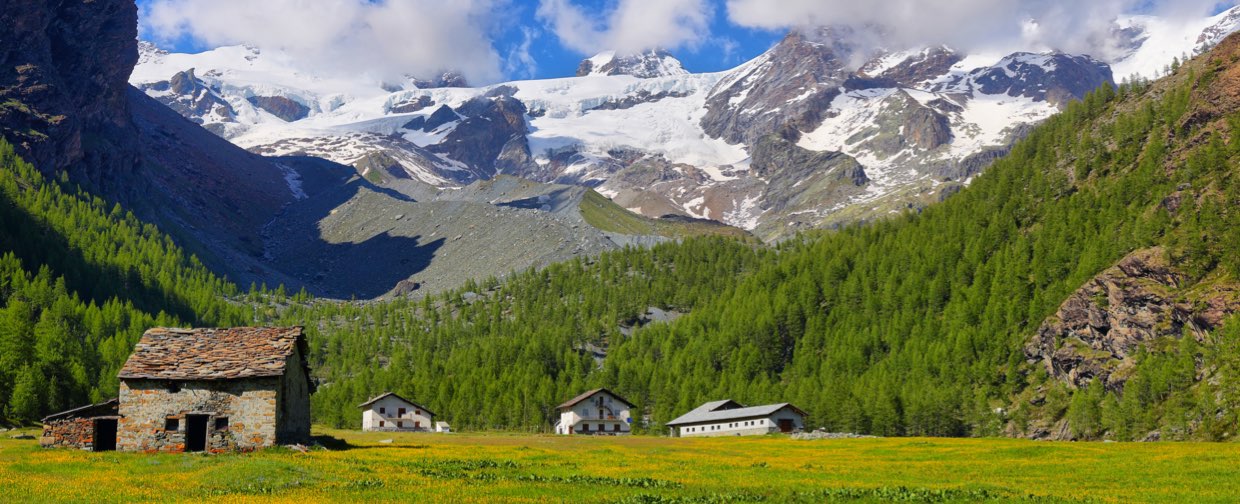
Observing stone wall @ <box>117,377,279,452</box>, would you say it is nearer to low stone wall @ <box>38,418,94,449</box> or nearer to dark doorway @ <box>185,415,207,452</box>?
dark doorway @ <box>185,415,207,452</box>

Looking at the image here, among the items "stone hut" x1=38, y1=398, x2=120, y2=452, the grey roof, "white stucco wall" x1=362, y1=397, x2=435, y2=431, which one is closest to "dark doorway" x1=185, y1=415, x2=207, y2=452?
"stone hut" x1=38, y1=398, x2=120, y2=452

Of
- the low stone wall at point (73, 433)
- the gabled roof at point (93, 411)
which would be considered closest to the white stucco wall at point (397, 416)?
the gabled roof at point (93, 411)

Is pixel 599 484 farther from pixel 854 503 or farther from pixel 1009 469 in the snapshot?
pixel 1009 469

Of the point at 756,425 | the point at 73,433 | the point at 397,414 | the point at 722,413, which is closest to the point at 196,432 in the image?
the point at 73,433

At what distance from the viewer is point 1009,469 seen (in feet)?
203

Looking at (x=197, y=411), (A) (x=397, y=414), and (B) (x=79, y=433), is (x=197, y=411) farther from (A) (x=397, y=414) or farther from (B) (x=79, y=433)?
(A) (x=397, y=414)

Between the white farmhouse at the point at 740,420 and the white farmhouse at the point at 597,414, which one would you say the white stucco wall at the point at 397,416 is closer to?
the white farmhouse at the point at 597,414

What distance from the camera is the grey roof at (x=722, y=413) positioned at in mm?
146375

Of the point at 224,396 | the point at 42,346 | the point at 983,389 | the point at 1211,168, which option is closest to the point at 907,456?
the point at 224,396

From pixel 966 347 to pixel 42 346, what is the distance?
5643 inches

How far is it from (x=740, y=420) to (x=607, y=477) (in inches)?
4022

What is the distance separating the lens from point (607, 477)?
50125mm

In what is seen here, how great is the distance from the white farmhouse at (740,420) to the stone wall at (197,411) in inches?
3547

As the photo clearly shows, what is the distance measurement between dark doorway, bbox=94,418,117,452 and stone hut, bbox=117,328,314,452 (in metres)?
3.04
